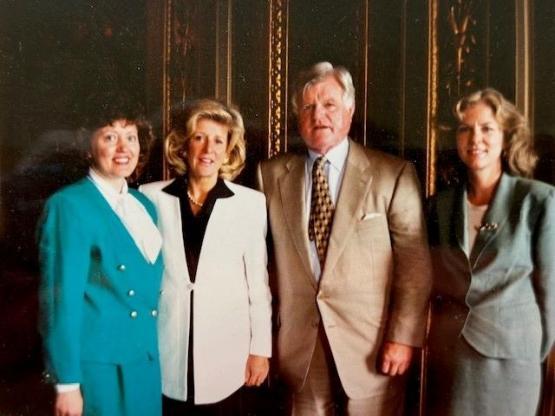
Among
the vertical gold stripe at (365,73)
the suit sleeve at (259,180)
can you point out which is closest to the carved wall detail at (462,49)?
the vertical gold stripe at (365,73)

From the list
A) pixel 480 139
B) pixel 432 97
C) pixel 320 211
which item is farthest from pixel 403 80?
pixel 320 211

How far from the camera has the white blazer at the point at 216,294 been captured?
3.28 ft

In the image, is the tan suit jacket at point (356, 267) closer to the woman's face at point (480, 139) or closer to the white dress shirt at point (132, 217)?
the woman's face at point (480, 139)

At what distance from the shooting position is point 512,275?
95 cm

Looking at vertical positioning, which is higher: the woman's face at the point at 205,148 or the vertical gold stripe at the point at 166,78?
the vertical gold stripe at the point at 166,78

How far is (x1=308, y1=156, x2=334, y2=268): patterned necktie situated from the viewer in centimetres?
99

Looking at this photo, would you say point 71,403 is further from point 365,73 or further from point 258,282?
point 365,73

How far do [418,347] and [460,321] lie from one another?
0.28 feet

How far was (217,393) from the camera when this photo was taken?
1018 mm

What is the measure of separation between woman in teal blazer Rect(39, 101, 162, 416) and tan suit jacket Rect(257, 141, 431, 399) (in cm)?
22

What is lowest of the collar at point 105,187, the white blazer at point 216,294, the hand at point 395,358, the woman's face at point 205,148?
the hand at point 395,358

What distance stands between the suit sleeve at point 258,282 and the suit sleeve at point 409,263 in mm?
214

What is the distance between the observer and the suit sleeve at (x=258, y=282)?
1007 mm

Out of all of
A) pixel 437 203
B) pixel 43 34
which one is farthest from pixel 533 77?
pixel 43 34
